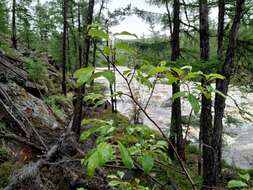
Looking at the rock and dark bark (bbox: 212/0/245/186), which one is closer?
dark bark (bbox: 212/0/245/186)

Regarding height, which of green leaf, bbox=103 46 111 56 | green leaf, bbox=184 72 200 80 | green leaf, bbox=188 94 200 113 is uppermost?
green leaf, bbox=103 46 111 56

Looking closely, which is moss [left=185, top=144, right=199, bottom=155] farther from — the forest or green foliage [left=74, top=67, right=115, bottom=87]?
green foliage [left=74, top=67, right=115, bottom=87]

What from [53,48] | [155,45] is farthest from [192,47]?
[53,48]

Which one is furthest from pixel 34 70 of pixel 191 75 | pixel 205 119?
pixel 191 75

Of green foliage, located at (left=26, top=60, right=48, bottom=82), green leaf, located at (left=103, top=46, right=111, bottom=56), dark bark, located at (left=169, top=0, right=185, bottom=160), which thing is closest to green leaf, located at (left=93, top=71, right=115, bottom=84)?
green leaf, located at (left=103, top=46, right=111, bottom=56)

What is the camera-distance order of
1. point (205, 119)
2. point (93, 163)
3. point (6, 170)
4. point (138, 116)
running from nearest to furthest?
point (93, 163) < point (138, 116) < point (205, 119) < point (6, 170)

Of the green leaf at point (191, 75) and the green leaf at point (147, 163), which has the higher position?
the green leaf at point (191, 75)

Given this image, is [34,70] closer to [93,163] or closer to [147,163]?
[147,163]

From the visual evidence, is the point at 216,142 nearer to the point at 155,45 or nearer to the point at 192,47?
the point at 155,45

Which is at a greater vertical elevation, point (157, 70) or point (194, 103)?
point (157, 70)

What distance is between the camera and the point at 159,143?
5.10 ft

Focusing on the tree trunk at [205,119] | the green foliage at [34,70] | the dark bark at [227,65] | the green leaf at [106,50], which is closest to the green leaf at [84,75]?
the green leaf at [106,50]

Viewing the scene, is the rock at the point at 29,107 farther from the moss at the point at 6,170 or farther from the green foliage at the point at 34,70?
the green foliage at the point at 34,70

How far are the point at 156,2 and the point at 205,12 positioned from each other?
4.55 m
